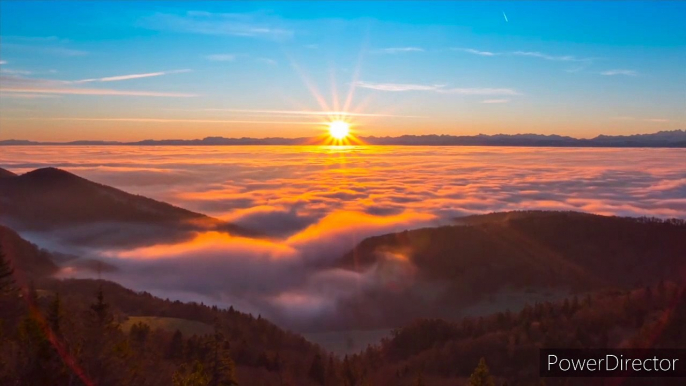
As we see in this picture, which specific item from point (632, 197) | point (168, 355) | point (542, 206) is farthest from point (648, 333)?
point (632, 197)

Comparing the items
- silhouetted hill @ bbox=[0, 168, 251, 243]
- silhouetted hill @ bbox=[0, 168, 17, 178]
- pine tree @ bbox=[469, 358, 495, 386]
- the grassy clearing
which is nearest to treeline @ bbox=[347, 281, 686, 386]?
the grassy clearing

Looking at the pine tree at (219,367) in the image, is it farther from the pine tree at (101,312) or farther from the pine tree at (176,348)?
the pine tree at (176,348)

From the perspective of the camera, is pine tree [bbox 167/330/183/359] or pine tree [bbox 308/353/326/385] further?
pine tree [bbox 308/353/326/385]

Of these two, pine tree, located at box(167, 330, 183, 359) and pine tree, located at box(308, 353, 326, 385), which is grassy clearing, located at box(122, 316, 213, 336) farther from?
pine tree, located at box(308, 353, 326, 385)

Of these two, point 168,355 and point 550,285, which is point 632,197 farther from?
point 168,355

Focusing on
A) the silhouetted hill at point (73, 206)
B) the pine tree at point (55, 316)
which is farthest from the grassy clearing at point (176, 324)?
the silhouetted hill at point (73, 206)

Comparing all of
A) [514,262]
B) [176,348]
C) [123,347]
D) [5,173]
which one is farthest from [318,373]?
[5,173]
